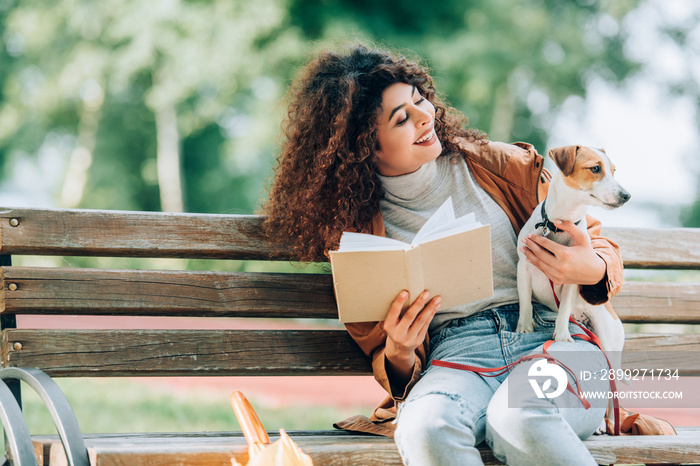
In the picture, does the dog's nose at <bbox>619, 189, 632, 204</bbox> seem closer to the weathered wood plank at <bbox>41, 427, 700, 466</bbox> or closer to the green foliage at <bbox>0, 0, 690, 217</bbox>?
the weathered wood plank at <bbox>41, 427, 700, 466</bbox>

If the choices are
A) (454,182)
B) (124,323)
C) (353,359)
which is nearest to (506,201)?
(454,182)

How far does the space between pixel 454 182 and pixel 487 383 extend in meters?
0.72

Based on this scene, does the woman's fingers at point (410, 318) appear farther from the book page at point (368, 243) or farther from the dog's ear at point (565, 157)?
the dog's ear at point (565, 157)

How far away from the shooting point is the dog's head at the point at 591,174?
2119mm

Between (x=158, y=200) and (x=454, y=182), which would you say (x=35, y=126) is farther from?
(x=454, y=182)

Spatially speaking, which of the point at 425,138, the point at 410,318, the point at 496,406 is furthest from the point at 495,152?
the point at 496,406

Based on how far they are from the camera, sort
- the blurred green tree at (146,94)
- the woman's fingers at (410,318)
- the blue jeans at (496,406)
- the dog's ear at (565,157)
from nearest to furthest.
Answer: the blue jeans at (496,406)
the woman's fingers at (410,318)
the dog's ear at (565,157)
the blurred green tree at (146,94)

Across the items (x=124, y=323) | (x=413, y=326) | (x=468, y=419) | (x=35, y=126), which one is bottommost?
(x=124, y=323)

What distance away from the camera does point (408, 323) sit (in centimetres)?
208

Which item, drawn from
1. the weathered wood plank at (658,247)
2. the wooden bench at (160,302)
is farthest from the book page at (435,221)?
the weathered wood plank at (658,247)

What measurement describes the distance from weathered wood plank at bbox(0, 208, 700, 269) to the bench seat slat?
0.28m

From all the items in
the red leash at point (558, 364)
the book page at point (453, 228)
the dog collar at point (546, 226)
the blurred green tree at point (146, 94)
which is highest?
the blurred green tree at point (146, 94)

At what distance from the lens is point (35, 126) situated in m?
16.3

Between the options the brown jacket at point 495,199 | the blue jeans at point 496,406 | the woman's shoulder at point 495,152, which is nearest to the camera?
the blue jeans at point 496,406
